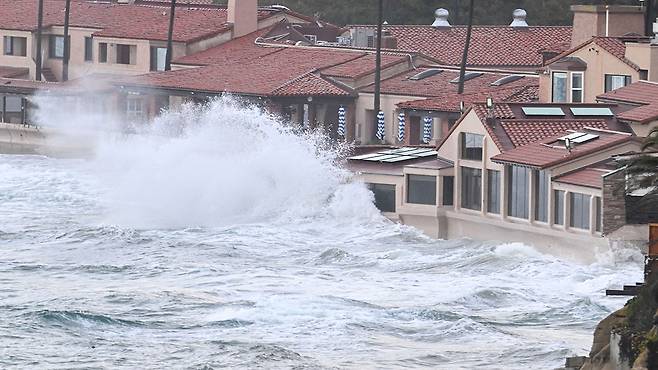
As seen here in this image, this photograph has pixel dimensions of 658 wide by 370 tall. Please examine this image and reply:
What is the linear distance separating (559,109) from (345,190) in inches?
250

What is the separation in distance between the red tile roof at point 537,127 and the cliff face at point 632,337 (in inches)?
822

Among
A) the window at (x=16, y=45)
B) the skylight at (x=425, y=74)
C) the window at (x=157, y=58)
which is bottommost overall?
the skylight at (x=425, y=74)

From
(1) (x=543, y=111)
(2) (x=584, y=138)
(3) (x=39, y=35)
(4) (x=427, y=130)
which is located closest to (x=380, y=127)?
(4) (x=427, y=130)

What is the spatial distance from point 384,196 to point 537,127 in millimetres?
4810

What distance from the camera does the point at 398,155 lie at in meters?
57.4

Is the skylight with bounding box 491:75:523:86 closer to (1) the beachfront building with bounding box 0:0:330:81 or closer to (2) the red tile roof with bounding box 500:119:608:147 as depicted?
(2) the red tile roof with bounding box 500:119:608:147

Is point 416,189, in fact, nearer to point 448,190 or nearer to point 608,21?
point 448,190

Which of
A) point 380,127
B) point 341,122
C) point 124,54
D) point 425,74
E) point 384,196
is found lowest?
point 384,196

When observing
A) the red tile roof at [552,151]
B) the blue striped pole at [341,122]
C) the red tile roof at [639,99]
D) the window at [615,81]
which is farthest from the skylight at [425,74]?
the red tile roof at [552,151]

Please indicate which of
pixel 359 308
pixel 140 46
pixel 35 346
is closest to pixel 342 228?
pixel 359 308

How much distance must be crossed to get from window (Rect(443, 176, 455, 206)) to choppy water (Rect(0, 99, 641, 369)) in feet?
4.09

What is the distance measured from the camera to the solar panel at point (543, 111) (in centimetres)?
5500

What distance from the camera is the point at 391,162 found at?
5634cm

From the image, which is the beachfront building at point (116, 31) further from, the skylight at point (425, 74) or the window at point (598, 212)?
the window at point (598, 212)
